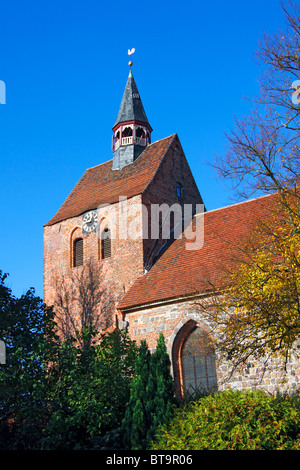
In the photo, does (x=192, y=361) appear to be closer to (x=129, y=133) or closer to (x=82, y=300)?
(x=82, y=300)

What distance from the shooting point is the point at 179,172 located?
2261 cm

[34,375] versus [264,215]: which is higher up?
[264,215]

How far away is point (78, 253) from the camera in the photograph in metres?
21.7

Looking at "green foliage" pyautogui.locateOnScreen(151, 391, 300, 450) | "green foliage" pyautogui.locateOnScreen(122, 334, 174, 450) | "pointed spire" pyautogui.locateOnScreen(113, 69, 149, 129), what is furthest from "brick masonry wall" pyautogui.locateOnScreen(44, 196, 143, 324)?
"green foliage" pyautogui.locateOnScreen(151, 391, 300, 450)

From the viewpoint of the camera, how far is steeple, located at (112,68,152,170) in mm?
23656

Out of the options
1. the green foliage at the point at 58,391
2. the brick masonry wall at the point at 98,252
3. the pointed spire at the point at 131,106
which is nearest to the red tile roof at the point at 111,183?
the brick masonry wall at the point at 98,252

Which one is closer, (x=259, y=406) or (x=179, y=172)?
(x=259, y=406)

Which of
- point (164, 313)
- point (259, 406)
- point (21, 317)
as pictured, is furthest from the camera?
point (164, 313)

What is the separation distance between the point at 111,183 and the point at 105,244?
11.3 feet

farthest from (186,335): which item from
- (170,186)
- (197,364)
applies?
(170,186)
